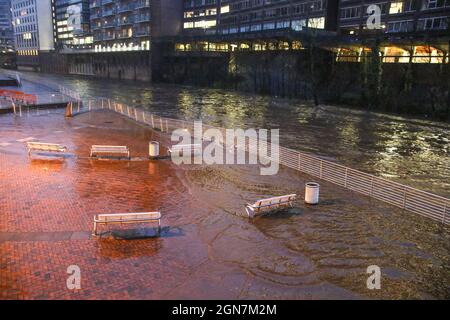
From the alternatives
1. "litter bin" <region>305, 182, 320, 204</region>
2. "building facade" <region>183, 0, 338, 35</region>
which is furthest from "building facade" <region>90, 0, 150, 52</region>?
"litter bin" <region>305, 182, 320, 204</region>

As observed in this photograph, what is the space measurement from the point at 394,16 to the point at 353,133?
3257cm

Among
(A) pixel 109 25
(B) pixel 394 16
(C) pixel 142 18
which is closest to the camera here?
(B) pixel 394 16

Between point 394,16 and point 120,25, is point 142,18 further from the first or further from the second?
point 394,16

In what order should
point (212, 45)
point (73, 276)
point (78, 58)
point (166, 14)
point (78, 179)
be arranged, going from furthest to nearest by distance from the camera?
1. point (78, 58)
2. point (166, 14)
3. point (212, 45)
4. point (78, 179)
5. point (73, 276)

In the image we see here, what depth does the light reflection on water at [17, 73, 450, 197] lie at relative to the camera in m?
22.8

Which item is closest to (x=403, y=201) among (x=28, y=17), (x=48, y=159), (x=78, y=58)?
(x=48, y=159)

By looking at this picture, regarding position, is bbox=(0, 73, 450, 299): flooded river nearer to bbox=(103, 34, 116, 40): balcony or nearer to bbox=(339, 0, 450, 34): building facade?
bbox=(339, 0, 450, 34): building facade

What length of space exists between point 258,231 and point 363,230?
3.24m

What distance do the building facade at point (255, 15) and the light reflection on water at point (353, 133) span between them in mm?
22116

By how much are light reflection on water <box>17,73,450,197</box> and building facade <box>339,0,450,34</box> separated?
16.0m

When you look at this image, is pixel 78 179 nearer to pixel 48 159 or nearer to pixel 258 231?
pixel 48 159

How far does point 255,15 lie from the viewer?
283 ft

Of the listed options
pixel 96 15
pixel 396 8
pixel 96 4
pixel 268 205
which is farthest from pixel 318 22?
pixel 96 4

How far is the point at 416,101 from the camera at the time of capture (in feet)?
159
